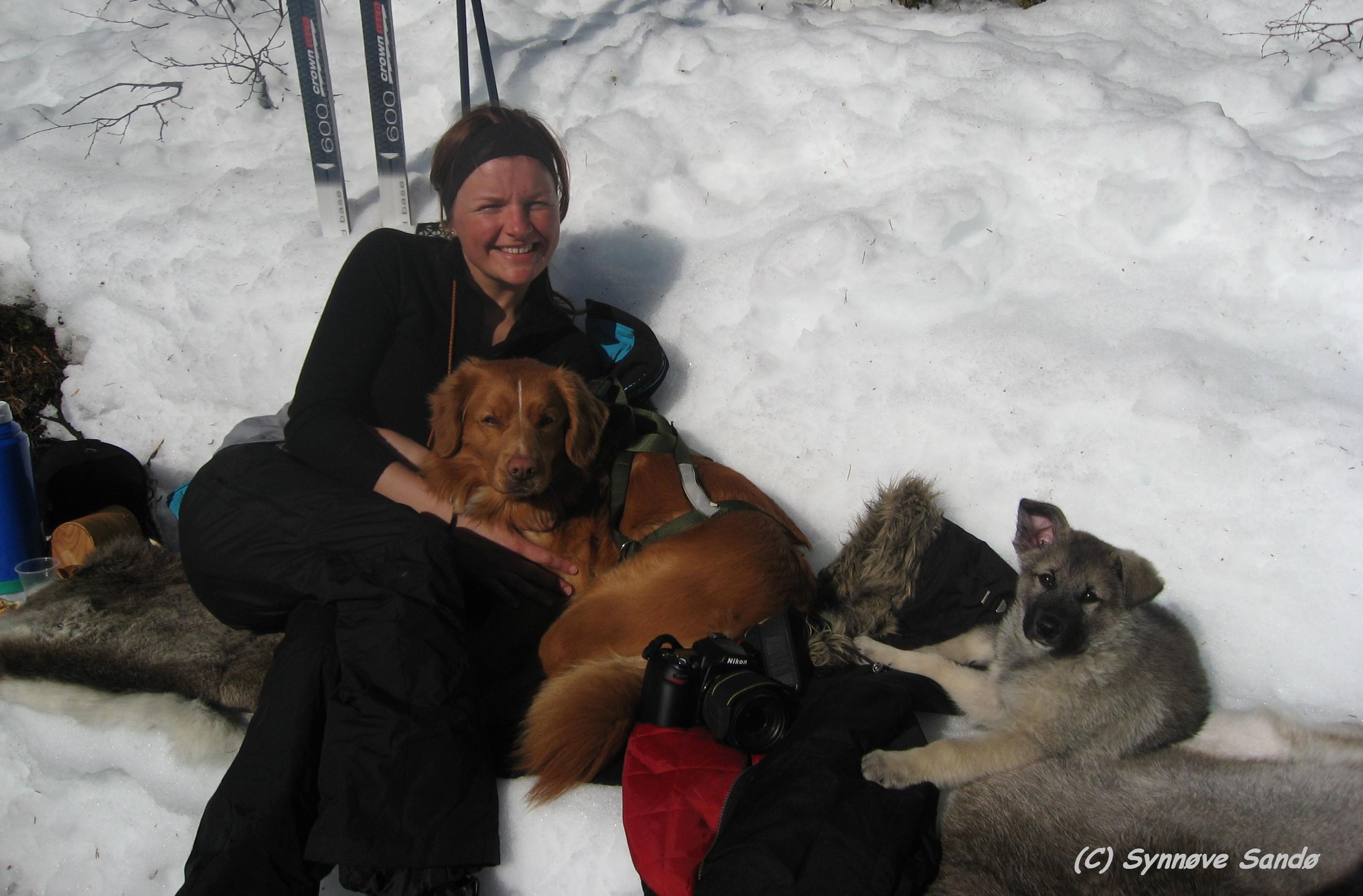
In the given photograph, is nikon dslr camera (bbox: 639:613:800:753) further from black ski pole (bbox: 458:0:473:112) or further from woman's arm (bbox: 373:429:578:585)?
black ski pole (bbox: 458:0:473:112)

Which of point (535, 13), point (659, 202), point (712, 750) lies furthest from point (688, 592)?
point (535, 13)

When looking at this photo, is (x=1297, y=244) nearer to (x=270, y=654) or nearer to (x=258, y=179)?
(x=270, y=654)

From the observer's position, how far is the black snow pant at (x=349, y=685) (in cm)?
195

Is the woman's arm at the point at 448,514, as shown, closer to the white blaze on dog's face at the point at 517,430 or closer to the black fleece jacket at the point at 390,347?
the black fleece jacket at the point at 390,347

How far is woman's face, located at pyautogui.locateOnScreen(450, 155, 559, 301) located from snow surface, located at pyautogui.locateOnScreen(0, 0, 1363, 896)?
0.89m

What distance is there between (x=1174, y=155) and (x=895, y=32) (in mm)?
1877

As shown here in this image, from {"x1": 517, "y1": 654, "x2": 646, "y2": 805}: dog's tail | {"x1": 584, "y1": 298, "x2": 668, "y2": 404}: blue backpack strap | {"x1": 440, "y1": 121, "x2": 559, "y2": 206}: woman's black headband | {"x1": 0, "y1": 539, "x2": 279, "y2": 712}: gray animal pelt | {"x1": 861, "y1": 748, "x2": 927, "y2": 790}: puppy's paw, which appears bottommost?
{"x1": 0, "y1": 539, "x2": 279, "y2": 712}: gray animal pelt

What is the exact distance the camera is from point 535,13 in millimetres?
5363

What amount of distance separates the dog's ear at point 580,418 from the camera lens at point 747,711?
98cm

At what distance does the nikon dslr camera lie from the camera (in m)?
2.07

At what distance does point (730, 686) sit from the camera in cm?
209

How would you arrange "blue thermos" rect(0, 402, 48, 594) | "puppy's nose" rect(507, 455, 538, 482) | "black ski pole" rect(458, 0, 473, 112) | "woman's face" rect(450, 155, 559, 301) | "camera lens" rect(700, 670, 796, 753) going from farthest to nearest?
1. "black ski pole" rect(458, 0, 473, 112)
2. "blue thermos" rect(0, 402, 48, 594)
3. "woman's face" rect(450, 155, 559, 301)
4. "puppy's nose" rect(507, 455, 538, 482)
5. "camera lens" rect(700, 670, 796, 753)

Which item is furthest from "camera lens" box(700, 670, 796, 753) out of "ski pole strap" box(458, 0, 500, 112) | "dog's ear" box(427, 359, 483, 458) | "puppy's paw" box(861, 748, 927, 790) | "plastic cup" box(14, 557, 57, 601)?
"ski pole strap" box(458, 0, 500, 112)

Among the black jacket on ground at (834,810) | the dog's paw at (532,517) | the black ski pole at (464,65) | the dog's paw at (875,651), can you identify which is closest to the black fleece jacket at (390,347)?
the dog's paw at (532,517)
